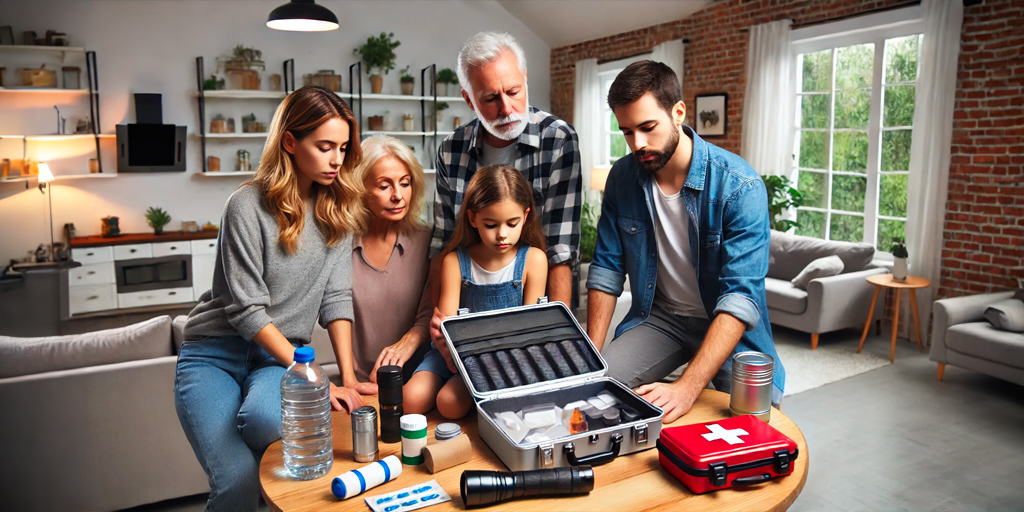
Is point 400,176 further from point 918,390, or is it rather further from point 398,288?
point 918,390

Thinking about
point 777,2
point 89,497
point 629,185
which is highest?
point 777,2

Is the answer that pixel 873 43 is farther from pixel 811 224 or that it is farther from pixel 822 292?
pixel 822 292

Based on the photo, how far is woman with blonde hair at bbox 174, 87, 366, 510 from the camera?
180 centimetres

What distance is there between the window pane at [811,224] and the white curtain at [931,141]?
1.01 metres

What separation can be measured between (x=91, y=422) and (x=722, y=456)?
7.98ft

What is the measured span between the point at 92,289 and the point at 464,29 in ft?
16.7

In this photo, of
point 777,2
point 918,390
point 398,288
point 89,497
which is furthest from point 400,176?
point 777,2

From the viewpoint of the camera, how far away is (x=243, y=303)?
1.85 metres

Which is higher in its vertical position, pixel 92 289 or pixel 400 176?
pixel 400 176

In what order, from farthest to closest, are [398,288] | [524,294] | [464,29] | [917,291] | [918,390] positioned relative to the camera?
[464,29] → [917,291] → [918,390] → [398,288] → [524,294]

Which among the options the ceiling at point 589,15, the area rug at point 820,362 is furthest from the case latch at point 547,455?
Result: the ceiling at point 589,15

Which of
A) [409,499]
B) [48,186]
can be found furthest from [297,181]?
[48,186]

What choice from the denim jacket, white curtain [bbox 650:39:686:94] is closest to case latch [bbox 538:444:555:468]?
the denim jacket

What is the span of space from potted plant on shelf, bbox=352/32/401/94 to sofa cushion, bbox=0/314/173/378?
18.4 feet
